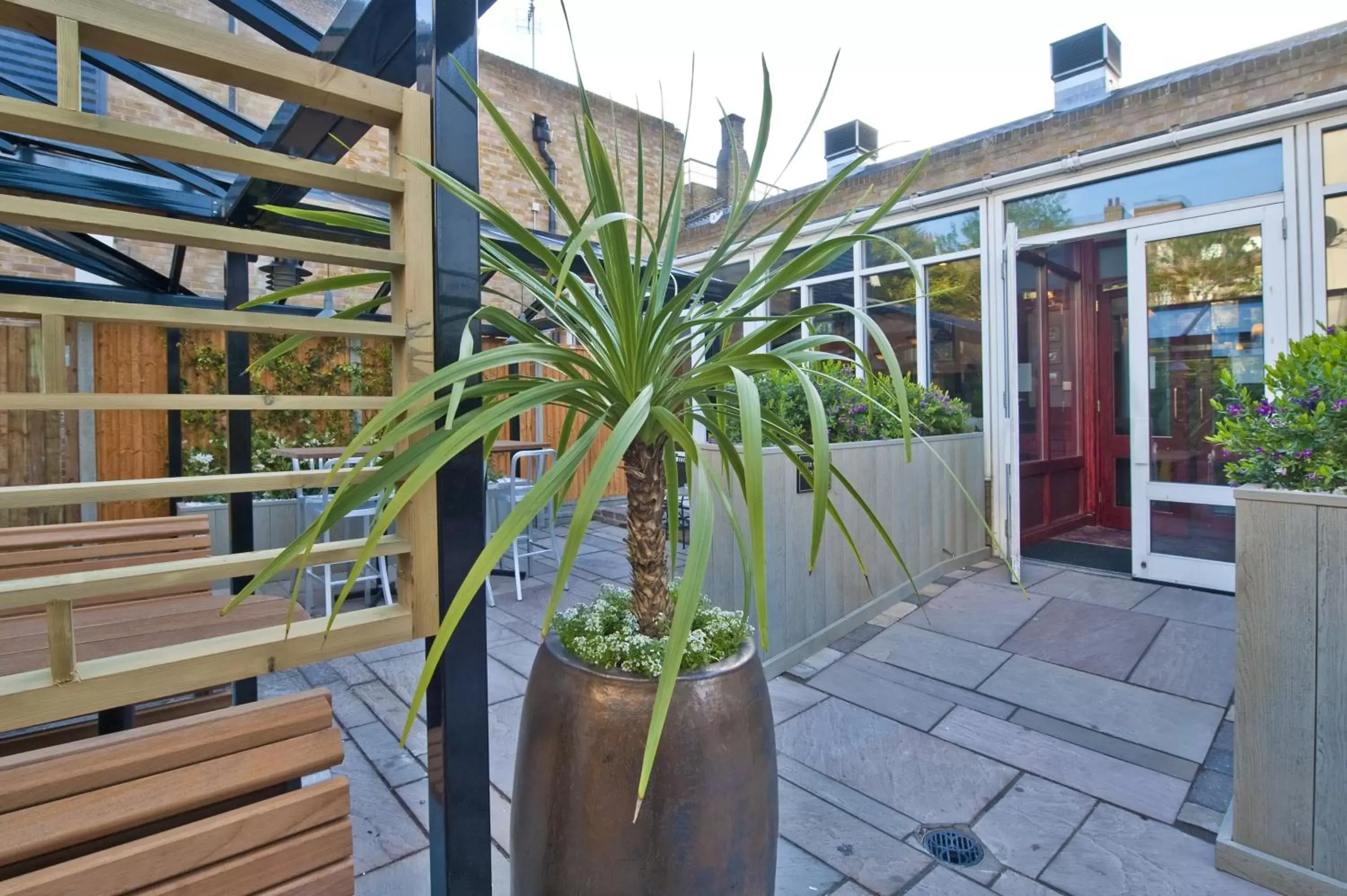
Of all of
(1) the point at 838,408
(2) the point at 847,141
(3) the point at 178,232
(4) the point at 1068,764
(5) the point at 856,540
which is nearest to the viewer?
(3) the point at 178,232

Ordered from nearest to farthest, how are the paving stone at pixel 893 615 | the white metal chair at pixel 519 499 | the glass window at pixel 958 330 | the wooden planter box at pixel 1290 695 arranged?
the wooden planter box at pixel 1290 695 → the paving stone at pixel 893 615 → the white metal chair at pixel 519 499 → the glass window at pixel 958 330

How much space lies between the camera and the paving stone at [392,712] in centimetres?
248

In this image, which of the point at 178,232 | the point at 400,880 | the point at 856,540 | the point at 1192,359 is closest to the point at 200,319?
the point at 178,232

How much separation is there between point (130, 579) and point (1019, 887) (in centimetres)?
205

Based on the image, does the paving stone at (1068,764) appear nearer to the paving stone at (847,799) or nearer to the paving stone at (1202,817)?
the paving stone at (1202,817)

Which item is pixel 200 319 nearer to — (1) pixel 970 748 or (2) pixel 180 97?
(2) pixel 180 97

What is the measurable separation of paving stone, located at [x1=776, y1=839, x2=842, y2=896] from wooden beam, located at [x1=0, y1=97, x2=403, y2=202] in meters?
1.75

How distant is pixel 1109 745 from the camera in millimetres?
2477

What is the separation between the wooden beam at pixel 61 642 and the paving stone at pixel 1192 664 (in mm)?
3433

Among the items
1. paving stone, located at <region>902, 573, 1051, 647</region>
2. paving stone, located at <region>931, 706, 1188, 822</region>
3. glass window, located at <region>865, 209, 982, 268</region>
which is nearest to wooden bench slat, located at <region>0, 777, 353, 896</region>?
paving stone, located at <region>931, 706, 1188, 822</region>

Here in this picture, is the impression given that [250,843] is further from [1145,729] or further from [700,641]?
[1145,729]

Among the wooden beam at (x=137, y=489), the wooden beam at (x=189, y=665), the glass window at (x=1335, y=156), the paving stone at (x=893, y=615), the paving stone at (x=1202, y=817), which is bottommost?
the paving stone at (x=1202, y=817)

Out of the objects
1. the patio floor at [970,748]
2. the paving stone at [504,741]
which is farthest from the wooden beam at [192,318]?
the paving stone at [504,741]

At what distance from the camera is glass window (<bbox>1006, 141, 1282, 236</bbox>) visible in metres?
4.09
